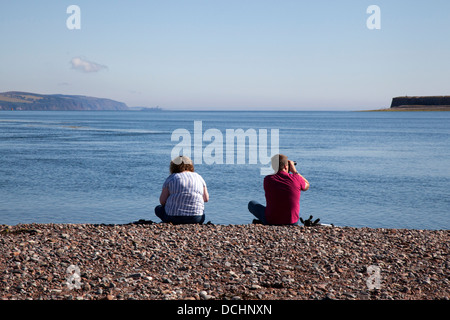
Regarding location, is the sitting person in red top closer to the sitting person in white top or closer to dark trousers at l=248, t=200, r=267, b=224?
dark trousers at l=248, t=200, r=267, b=224

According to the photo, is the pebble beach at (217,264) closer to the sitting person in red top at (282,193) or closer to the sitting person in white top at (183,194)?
the sitting person in white top at (183,194)

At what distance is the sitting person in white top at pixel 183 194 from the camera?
878 centimetres

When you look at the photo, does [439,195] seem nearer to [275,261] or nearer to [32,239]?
[275,261]

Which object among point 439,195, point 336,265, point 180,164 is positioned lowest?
point 439,195

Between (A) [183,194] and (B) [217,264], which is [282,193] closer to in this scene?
(A) [183,194]

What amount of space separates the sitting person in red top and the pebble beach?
53cm

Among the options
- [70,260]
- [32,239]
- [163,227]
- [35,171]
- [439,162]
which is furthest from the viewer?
[439,162]

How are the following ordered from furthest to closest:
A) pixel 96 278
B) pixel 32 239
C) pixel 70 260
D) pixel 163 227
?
1. pixel 163 227
2. pixel 32 239
3. pixel 70 260
4. pixel 96 278

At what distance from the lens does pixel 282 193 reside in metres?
9.02

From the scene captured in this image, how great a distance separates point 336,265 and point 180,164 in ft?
11.3

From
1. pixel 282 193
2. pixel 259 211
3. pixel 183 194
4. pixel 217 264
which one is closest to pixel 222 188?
pixel 259 211

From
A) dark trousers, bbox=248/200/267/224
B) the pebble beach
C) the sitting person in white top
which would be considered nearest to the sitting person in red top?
dark trousers, bbox=248/200/267/224
